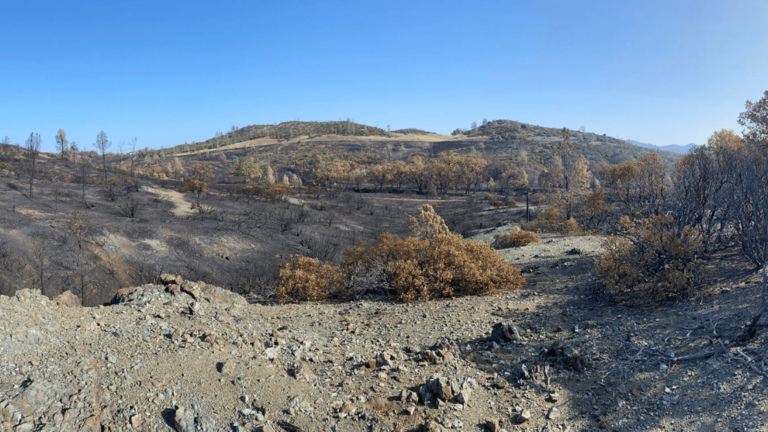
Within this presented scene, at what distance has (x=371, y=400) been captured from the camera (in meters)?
5.42

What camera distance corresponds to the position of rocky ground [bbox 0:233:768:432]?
4.65 meters

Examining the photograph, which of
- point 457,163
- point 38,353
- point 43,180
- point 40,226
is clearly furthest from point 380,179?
point 38,353

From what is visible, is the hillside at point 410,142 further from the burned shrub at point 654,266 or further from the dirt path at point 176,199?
the burned shrub at point 654,266

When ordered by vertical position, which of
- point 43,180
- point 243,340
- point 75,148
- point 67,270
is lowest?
point 67,270

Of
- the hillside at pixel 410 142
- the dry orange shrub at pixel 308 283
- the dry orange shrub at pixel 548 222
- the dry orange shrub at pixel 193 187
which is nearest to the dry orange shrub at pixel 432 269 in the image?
the dry orange shrub at pixel 308 283

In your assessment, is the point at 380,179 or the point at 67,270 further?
the point at 380,179

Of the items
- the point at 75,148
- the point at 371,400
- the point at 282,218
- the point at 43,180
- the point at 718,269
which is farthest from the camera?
the point at 75,148

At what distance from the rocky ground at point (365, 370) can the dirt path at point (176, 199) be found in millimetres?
27162

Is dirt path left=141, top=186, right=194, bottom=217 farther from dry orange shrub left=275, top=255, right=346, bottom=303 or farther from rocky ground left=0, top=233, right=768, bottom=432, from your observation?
rocky ground left=0, top=233, right=768, bottom=432

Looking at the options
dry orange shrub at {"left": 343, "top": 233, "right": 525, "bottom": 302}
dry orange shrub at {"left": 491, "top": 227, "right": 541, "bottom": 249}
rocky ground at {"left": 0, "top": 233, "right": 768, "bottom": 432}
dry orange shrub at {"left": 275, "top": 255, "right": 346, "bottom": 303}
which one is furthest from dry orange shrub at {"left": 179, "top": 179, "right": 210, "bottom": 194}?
rocky ground at {"left": 0, "top": 233, "right": 768, "bottom": 432}

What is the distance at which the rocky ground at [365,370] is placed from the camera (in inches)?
183

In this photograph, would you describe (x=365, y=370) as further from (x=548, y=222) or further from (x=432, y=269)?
(x=548, y=222)

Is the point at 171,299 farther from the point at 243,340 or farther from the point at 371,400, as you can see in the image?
the point at 371,400

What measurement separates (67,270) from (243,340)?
16.9 m
